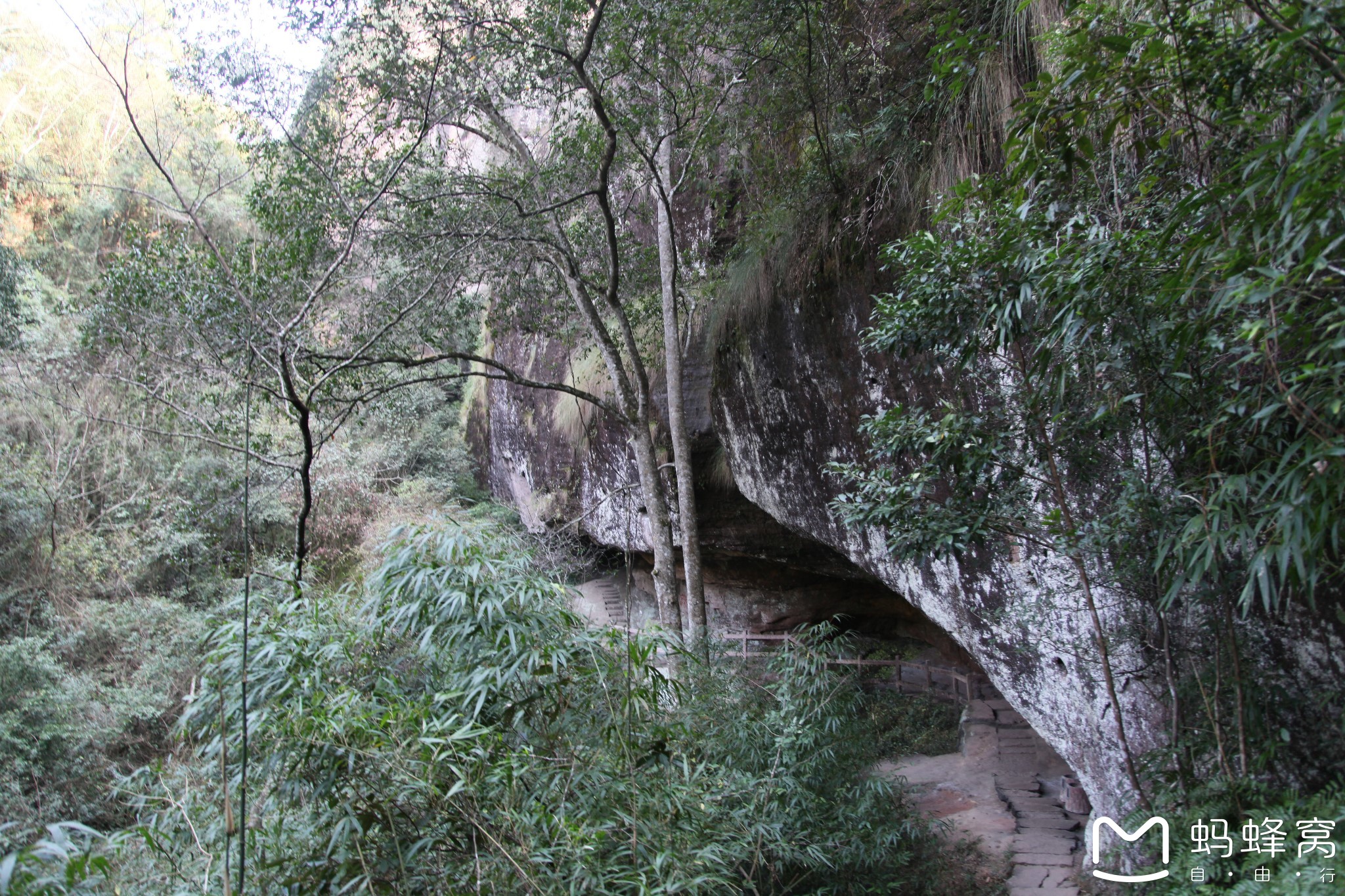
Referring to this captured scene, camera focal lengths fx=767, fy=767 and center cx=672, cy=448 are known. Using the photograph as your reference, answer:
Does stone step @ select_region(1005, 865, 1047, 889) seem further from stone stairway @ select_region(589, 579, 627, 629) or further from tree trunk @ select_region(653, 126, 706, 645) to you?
stone stairway @ select_region(589, 579, 627, 629)

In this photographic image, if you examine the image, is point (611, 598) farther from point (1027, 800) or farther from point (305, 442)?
point (305, 442)

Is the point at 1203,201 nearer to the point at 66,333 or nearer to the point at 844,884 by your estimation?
the point at 844,884

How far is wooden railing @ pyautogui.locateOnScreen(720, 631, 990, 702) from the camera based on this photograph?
8289 mm

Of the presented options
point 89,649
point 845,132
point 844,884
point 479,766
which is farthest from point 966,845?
point 89,649

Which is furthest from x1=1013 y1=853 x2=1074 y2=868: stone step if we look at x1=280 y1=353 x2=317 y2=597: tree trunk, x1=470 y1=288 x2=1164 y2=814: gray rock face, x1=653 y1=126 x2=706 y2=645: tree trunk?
x1=280 y1=353 x2=317 y2=597: tree trunk

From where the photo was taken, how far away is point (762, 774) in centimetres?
379

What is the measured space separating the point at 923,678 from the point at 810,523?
4107 millimetres

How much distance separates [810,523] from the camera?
19.3 ft

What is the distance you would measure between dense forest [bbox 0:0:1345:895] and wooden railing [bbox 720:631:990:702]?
33 centimetres

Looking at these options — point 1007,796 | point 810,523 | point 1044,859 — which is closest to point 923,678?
point 1007,796

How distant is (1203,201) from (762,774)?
3.09 metres

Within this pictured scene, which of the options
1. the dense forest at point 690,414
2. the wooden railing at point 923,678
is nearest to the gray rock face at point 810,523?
the dense forest at point 690,414

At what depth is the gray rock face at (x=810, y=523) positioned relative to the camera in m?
3.62

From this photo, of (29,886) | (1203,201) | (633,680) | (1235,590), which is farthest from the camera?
(633,680)
